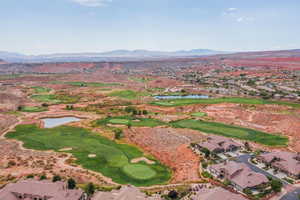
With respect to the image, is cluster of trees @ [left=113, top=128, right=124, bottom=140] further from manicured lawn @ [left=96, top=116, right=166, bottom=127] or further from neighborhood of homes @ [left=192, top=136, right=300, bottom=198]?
neighborhood of homes @ [left=192, top=136, right=300, bottom=198]

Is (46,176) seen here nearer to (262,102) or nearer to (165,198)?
(165,198)

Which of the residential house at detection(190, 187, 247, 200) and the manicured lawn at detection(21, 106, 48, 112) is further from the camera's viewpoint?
the manicured lawn at detection(21, 106, 48, 112)

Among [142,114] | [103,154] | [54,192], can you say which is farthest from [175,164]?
[142,114]

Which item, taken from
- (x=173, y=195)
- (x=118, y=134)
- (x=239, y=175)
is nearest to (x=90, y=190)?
(x=173, y=195)

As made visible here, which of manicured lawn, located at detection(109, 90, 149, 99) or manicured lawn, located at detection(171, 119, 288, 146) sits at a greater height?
manicured lawn, located at detection(109, 90, 149, 99)

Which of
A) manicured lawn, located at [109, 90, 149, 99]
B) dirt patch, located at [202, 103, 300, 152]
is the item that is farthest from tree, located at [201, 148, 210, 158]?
manicured lawn, located at [109, 90, 149, 99]

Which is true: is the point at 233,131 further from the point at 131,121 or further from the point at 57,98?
the point at 57,98

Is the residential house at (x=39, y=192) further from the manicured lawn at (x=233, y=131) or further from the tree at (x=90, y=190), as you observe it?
the manicured lawn at (x=233, y=131)
